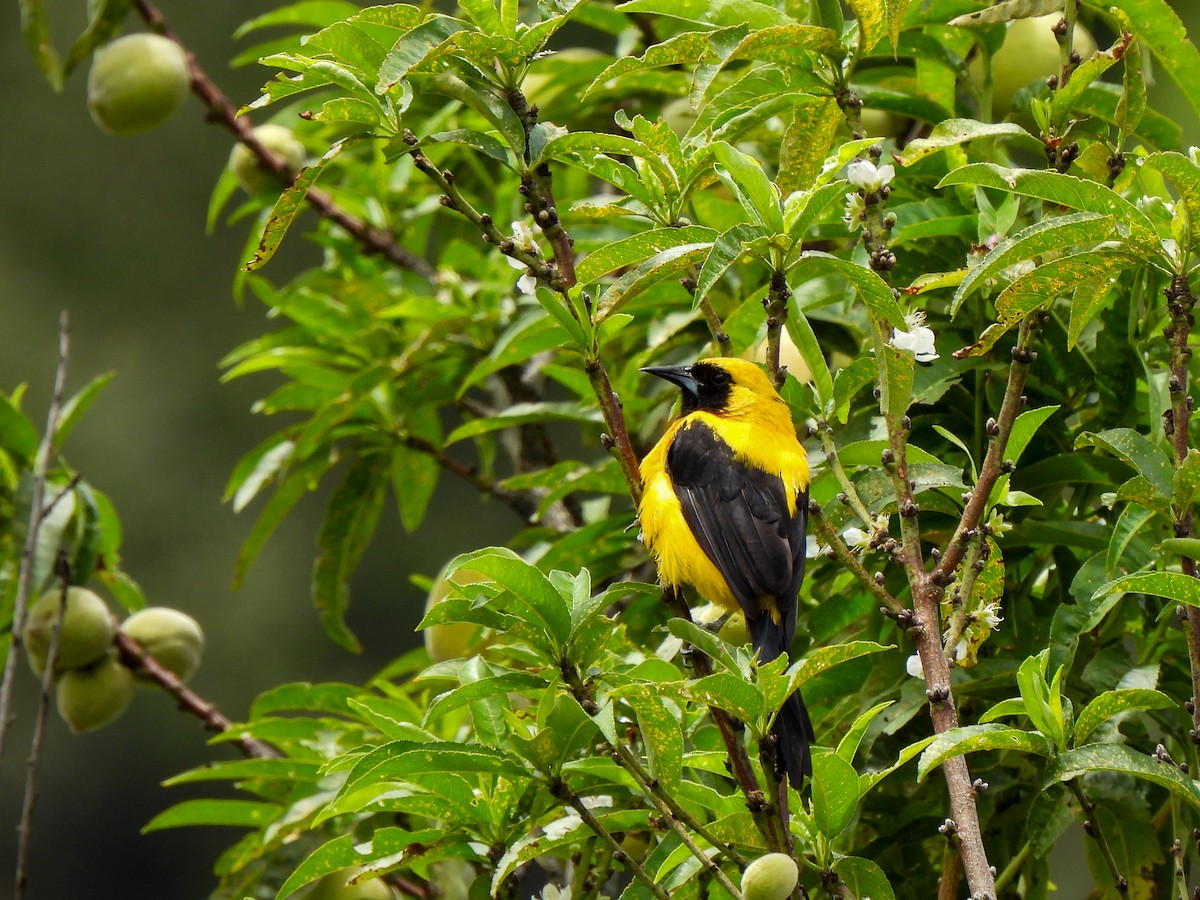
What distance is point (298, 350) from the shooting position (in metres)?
3.20

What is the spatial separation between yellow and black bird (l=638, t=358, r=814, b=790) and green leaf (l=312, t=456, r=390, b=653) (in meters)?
0.82

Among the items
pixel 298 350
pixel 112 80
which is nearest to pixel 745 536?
pixel 298 350

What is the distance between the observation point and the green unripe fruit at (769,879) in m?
1.42

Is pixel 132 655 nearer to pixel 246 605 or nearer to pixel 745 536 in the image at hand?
pixel 745 536

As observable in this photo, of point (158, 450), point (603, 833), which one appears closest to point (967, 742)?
point (603, 833)

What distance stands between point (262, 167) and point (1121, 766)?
2.53 meters

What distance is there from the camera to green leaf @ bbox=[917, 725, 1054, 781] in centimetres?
141

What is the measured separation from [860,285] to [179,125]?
1508cm

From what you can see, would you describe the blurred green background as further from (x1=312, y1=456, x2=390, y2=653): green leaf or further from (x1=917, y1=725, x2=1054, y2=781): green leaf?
(x1=917, y1=725, x2=1054, y2=781): green leaf

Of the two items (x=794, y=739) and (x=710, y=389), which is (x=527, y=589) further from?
(x=710, y=389)

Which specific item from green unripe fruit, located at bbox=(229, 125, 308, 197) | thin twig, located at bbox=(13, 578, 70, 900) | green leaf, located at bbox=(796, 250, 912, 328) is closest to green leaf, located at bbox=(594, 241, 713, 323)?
green leaf, located at bbox=(796, 250, 912, 328)

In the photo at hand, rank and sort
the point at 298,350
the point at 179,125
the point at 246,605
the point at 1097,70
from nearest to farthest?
the point at 1097,70
the point at 298,350
the point at 246,605
the point at 179,125

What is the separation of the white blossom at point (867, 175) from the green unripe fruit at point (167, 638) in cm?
190

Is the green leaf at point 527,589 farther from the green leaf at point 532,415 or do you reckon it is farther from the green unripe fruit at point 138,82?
the green unripe fruit at point 138,82
